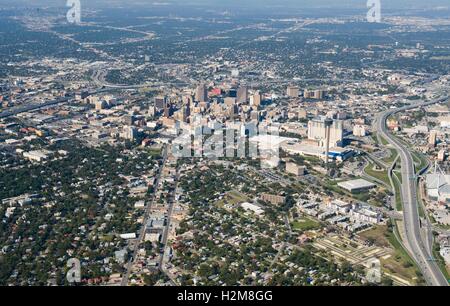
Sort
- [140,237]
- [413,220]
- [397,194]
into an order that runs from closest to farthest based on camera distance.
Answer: [140,237], [413,220], [397,194]

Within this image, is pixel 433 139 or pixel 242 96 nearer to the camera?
pixel 433 139

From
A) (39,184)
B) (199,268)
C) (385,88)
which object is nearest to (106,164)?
(39,184)

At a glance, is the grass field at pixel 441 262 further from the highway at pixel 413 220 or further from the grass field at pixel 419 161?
the grass field at pixel 419 161

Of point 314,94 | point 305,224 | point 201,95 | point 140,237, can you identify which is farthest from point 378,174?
point 314,94

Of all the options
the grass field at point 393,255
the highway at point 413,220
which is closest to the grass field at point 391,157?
the highway at point 413,220

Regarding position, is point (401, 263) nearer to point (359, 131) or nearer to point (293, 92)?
point (359, 131)

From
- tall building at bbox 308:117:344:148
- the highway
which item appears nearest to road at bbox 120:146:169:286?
the highway

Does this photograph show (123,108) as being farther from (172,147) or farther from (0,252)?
(0,252)
